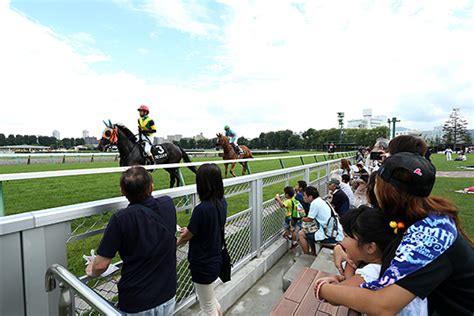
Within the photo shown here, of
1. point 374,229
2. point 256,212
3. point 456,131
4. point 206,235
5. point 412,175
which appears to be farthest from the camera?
point 456,131

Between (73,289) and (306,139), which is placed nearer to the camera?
(73,289)

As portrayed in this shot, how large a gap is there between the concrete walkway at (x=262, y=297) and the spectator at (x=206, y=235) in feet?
2.64

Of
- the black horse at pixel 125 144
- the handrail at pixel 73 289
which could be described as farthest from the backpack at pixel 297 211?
the black horse at pixel 125 144

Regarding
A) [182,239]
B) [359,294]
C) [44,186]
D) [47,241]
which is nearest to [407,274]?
[359,294]

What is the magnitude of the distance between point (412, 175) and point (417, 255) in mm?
364

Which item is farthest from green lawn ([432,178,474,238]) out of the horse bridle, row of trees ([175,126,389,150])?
row of trees ([175,126,389,150])

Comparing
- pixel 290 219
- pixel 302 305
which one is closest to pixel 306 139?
pixel 290 219

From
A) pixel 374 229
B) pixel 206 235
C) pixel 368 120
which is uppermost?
pixel 368 120

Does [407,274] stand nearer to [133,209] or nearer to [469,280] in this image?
[469,280]

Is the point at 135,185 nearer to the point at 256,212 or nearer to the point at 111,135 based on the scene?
the point at 256,212

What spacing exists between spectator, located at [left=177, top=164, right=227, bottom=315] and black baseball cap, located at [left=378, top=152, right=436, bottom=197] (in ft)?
4.29

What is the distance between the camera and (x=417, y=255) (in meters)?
1.11

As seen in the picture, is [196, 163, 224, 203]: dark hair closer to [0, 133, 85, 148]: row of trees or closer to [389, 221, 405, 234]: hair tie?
[389, 221, 405, 234]: hair tie

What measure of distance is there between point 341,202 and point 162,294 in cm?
388
